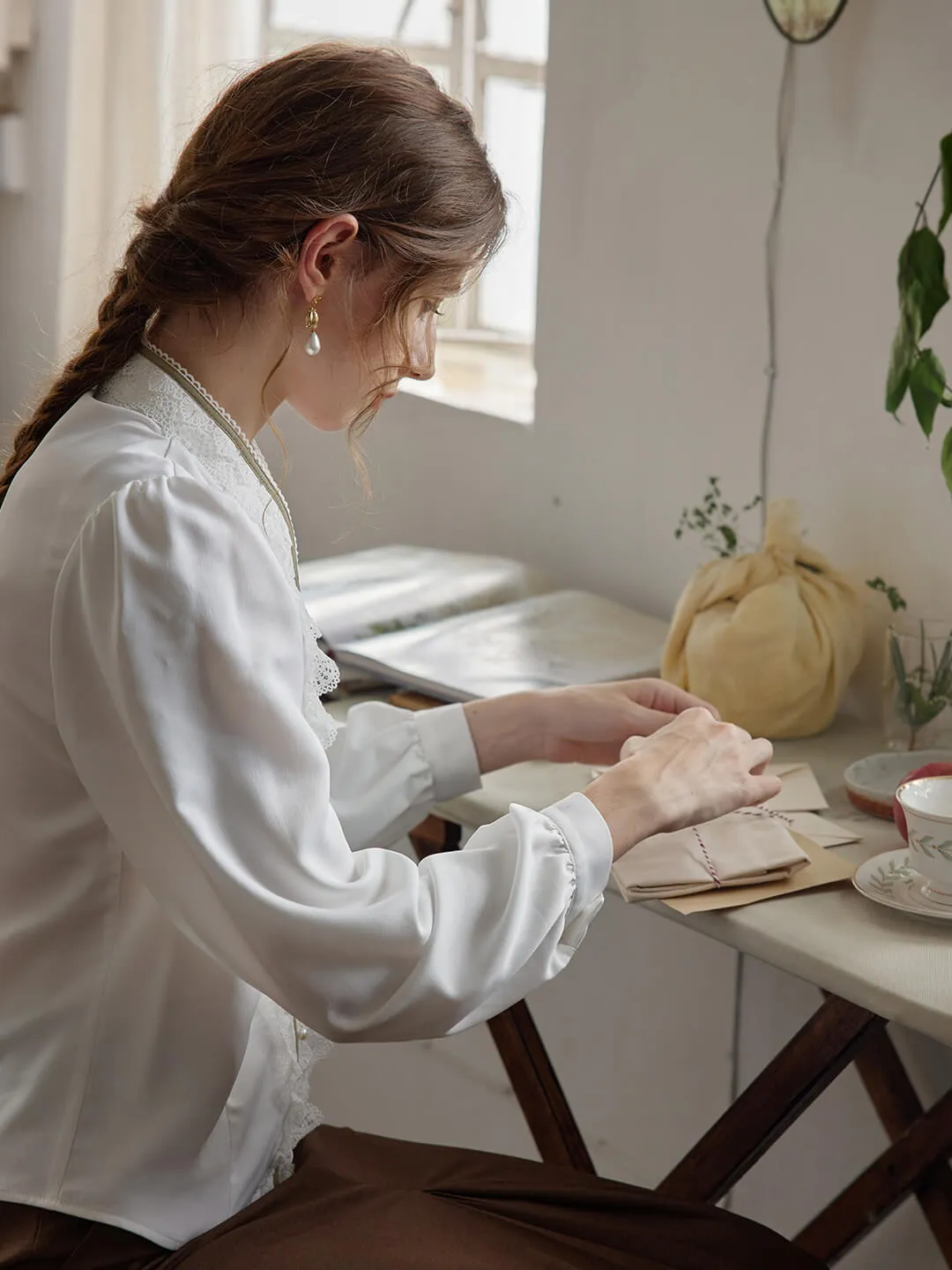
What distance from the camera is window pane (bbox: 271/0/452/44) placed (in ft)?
7.36

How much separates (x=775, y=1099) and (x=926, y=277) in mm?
649

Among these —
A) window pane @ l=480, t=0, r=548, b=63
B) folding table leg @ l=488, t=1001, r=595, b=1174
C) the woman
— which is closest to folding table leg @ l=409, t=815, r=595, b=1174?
folding table leg @ l=488, t=1001, r=595, b=1174

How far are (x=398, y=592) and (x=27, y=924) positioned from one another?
0.86 metres

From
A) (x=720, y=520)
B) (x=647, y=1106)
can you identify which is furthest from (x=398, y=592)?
(x=647, y=1106)

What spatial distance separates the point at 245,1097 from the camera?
3.33ft

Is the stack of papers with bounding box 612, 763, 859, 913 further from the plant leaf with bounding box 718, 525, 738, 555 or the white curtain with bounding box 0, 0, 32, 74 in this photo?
the white curtain with bounding box 0, 0, 32, 74

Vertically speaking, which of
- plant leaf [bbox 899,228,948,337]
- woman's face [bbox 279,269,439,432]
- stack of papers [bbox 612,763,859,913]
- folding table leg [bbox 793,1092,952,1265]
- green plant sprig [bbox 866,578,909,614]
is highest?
plant leaf [bbox 899,228,948,337]

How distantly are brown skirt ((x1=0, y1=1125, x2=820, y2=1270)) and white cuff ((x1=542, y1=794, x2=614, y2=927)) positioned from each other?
218 mm

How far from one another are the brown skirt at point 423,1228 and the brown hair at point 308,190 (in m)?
0.55

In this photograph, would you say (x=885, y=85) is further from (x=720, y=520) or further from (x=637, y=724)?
(x=637, y=724)

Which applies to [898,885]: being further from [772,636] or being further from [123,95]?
[123,95]

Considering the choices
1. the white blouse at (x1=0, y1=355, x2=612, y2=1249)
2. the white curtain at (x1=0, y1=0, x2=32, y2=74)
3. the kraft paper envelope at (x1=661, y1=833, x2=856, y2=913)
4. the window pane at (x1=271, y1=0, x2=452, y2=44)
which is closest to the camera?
A: the white blouse at (x1=0, y1=355, x2=612, y2=1249)

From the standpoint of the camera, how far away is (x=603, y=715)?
1.27 meters

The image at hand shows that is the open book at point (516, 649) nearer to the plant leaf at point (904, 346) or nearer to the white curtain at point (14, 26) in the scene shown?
the plant leaf at point (904, 346)
